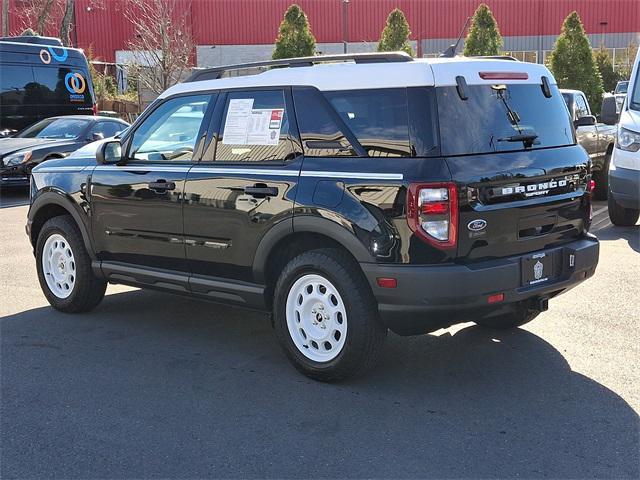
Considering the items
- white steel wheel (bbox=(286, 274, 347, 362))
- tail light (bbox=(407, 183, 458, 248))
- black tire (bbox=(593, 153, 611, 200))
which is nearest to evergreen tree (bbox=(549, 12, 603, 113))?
black tire (bbox=(593, 153, 611, 200))

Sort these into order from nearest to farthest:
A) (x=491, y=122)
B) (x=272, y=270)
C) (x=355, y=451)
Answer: (x=355, y=451) < (x=491, y=122) < (x=272, y=270)

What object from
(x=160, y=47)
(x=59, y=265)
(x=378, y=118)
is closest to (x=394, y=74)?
(x=378, y=118)

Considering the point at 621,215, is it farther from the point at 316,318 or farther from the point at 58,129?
the point at 58,129

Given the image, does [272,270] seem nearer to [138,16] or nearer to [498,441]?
[498,441]

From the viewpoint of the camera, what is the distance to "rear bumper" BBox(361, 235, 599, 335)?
3.97 m

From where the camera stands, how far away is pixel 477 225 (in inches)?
159

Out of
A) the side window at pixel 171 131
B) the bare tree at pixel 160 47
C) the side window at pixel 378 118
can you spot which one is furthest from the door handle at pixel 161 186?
the bare tree at pixel 160 47

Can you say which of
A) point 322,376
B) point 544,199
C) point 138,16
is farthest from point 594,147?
point 138,16

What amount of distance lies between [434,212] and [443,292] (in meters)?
0.43

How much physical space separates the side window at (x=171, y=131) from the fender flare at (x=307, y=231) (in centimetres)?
100

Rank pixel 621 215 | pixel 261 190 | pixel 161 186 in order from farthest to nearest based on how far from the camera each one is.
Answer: pixel 621 215
pixel 161 186
pixel 261 190

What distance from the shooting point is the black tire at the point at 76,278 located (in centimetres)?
601

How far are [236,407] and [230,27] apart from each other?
3873 cm

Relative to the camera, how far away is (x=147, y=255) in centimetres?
549
